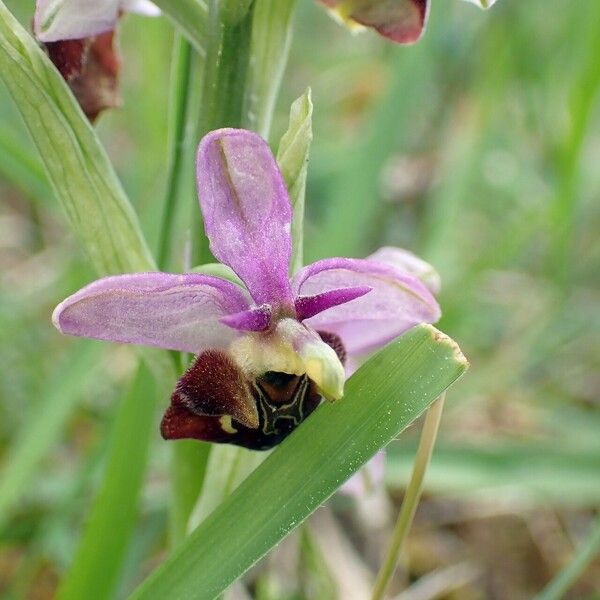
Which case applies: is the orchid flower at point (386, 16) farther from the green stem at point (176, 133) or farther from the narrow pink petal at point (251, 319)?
the narrow pink petal at point (251, 319)

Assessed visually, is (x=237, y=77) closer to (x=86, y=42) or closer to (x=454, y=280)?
(x=86, y=42)

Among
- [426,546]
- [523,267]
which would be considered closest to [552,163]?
[523,267]

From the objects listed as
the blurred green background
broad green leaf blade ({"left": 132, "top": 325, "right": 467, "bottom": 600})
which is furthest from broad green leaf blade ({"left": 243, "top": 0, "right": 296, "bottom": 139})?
the blurred green background

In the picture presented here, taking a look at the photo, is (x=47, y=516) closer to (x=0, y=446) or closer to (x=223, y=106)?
(x=0, y=446)

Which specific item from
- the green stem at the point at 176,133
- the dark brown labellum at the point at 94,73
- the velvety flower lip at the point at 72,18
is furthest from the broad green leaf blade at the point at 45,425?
the velvety flower lip at the point at 72,18

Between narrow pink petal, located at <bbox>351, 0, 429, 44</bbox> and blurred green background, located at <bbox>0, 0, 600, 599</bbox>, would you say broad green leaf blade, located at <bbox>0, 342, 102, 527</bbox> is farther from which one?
narrow pink petal, located at <bbox>351, 0, 429, 44</bbox>
